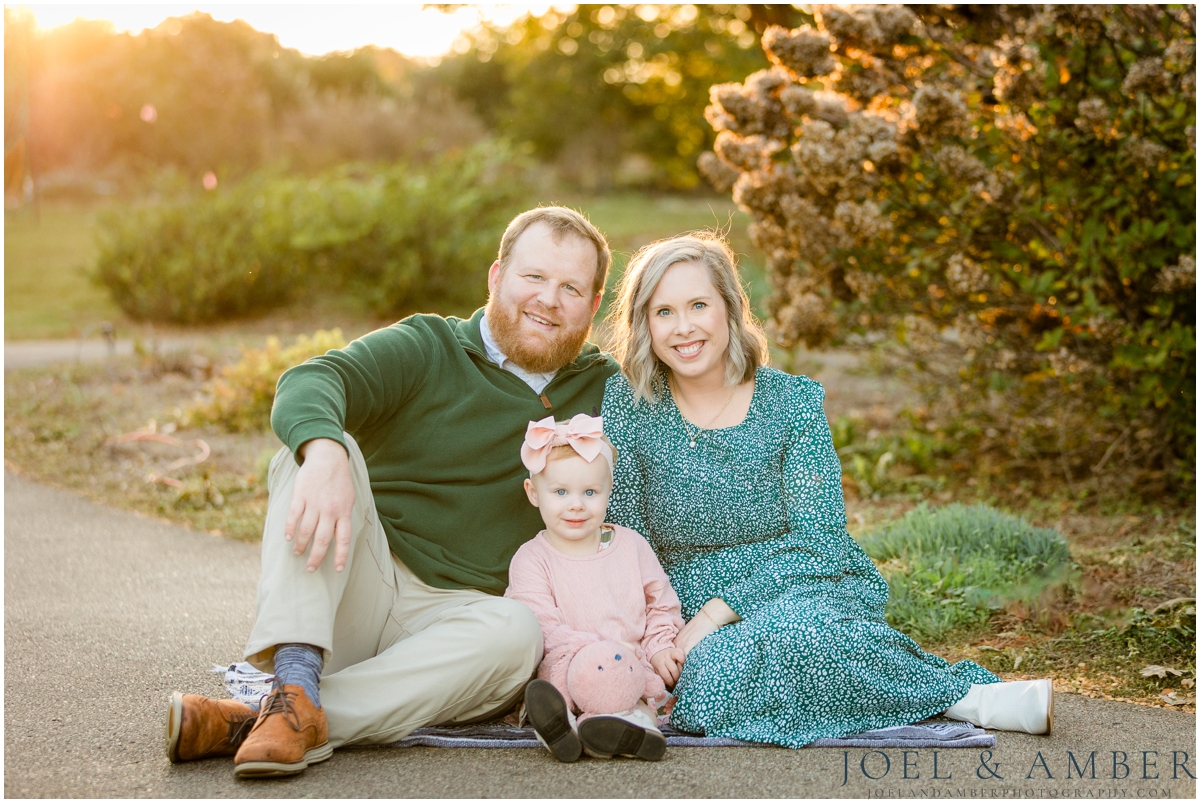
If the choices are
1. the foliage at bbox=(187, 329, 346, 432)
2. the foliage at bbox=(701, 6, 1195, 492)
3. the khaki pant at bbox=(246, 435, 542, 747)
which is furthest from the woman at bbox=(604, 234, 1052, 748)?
the foliage at bbox=(187, 329, 346, 432)

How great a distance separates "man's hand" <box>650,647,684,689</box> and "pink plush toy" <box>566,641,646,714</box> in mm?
159

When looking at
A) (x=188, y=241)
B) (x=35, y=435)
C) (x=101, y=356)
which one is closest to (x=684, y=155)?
(x=188, y=241)

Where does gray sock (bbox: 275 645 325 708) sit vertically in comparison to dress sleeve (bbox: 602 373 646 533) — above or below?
below

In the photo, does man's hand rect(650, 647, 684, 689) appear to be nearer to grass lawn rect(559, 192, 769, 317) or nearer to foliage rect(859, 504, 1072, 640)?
foliage rect(859, 504, 1072, 640)

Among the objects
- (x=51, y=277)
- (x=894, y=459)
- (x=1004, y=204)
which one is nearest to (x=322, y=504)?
(x=1004, y=204)

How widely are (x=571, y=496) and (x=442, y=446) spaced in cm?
44

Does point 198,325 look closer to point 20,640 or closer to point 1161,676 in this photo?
point 20,640

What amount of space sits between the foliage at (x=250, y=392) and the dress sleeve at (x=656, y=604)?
430 cm

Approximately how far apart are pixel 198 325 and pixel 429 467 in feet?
28.2

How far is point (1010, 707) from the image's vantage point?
2.75 m

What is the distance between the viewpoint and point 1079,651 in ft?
11.2

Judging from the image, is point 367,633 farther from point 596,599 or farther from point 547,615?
point 596,599

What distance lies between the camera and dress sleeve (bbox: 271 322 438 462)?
2.64 meters

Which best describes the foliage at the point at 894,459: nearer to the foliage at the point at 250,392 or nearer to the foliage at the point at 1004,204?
the foliage at the point at 1004,204
